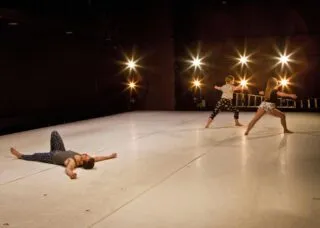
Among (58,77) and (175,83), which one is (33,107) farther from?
(175,83)

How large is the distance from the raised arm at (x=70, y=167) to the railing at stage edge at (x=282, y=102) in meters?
11.9

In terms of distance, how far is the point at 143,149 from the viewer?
8758 millimetres

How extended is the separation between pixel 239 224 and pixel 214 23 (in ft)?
46.7

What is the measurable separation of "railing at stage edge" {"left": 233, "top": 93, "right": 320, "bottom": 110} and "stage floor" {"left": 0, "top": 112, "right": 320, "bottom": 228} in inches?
249

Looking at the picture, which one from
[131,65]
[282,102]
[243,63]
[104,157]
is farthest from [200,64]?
[104,157]

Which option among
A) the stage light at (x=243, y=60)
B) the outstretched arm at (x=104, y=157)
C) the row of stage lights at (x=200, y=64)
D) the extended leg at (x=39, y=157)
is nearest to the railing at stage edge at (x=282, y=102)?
the row of stage lights at (x=200, y=64)

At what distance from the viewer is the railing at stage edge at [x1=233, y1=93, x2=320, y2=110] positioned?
→ 1667 cm

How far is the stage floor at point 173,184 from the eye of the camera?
4488mm

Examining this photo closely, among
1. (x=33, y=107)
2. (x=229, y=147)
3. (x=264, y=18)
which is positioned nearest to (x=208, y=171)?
(x=229, y=147)

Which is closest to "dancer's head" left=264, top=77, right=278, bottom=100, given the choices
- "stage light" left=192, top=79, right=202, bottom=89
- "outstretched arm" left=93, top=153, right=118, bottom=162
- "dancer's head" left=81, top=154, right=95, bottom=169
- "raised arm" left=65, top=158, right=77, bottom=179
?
"outstretched arm" left=93, top=153, right=118, bottom=162

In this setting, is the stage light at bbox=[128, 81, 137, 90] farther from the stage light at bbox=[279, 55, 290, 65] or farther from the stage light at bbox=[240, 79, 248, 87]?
the stage light at bbox=[279, 55, 290, 65]

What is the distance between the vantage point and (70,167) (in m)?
6.55

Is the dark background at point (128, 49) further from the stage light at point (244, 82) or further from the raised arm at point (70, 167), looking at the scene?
the raised arm at point (70, 167)

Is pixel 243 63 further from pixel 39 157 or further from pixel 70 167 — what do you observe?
pixel 70 167
